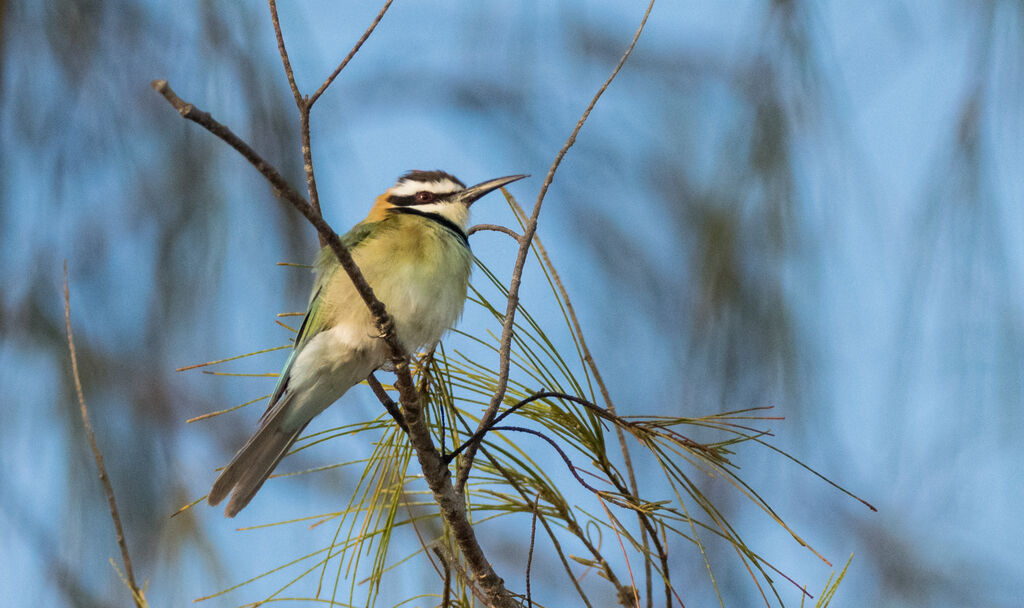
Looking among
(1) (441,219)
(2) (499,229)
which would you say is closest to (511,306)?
(2) (499,229)

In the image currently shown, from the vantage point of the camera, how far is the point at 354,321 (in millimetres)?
2268

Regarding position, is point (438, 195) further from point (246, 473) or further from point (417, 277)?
point (246, 473)

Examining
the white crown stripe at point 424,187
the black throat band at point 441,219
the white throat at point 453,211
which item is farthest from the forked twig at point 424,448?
the white crown stripe at point 424,187

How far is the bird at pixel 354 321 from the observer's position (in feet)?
7.15

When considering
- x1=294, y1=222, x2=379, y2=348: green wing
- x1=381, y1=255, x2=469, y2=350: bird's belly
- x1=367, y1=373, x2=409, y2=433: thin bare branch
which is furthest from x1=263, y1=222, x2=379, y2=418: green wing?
x1=367, y1=373, x2=409, y2=433: thin bare branch

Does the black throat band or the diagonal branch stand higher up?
the black throat band

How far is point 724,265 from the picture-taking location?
1.89 meters

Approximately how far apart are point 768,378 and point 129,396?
138 centimetres

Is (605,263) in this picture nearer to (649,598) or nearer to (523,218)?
(523,218)

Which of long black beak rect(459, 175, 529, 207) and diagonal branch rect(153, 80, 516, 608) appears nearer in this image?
diagonal branch rect(153, 80, 516, 608)

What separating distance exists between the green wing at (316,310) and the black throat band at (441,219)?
9.4 inches

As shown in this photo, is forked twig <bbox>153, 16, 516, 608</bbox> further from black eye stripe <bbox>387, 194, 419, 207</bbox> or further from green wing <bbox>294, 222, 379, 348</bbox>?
black eye stripe <bbox>387, 194, 419, 207</bbox>

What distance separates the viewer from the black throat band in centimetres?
265

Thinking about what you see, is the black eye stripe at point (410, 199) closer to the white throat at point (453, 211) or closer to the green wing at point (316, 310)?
the white throat at point (453, 211)
